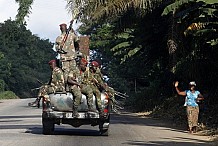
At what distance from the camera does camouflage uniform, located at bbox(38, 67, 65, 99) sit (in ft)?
50.8

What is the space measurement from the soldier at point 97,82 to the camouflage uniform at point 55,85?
90 cm

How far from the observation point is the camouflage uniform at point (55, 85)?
1549 centimetres

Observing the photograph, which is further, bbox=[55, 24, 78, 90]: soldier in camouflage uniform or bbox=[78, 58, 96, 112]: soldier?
bbox=[55, 24, 78, 90]: soldier in camouflage uniform

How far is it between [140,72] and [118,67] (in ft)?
A: 23.0

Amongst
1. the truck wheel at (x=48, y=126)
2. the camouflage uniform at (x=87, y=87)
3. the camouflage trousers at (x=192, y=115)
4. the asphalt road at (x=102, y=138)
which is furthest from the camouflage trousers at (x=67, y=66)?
the camouflage trousers at (x=192, y=115)

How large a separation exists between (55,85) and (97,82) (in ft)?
3.97

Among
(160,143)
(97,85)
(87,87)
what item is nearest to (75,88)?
(87,87)

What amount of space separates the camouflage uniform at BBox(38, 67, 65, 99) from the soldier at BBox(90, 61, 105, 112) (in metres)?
0.90

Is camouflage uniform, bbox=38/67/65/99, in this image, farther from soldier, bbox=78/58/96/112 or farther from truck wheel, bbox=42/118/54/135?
truck wheel, bbox=42/118/54/135

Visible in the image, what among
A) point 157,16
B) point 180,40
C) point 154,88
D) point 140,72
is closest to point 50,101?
→ point 180,40

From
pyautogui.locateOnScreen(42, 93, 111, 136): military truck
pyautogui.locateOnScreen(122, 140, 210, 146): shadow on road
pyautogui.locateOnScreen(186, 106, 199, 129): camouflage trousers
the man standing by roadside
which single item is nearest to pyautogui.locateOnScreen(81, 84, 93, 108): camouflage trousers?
pyautogui.locateOnScreen(42, 93, 111, 136): military truck

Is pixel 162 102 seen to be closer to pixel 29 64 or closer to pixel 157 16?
pixel 157 16

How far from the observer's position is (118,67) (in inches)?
1711

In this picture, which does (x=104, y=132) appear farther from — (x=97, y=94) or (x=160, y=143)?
(x=160, y=143)
